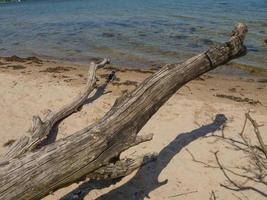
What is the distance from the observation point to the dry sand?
5.50 metres

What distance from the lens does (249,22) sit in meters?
20.9

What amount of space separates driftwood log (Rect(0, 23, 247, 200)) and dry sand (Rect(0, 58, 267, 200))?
67cm

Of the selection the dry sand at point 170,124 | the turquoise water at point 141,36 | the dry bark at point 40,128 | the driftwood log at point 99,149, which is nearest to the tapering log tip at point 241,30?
the driftwood log at point 99,149

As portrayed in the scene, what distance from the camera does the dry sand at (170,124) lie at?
550 cm

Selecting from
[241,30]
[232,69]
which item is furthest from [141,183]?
[232,69]

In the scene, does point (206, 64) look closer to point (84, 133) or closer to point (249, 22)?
point (84, 133)

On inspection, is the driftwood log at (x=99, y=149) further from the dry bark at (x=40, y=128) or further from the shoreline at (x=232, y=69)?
the shoreline at (x=232, y=69)

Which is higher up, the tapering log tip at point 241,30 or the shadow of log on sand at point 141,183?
the tapering log tip at point 241,30

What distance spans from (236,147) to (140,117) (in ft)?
7.56

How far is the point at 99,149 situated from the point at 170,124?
3356mm

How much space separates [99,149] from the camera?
4375 millimetres

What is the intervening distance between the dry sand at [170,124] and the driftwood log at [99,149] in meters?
0.67

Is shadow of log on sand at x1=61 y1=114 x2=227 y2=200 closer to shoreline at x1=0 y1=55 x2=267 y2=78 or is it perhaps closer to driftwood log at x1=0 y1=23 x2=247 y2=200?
driftwood log at x1=0 y1=23 x2=247 y2=200

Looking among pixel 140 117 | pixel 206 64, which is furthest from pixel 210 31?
pixel 140 117
